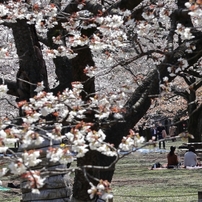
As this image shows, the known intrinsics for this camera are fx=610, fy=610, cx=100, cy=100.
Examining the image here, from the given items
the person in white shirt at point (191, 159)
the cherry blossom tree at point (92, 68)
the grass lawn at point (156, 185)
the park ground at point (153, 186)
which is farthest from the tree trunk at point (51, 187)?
the person in white shirt at point (191, 159)

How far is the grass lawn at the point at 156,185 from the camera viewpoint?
13.5 m

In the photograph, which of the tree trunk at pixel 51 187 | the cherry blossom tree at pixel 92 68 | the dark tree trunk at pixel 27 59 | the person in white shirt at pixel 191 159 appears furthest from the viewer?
the person in white shirt at pixel 191 159

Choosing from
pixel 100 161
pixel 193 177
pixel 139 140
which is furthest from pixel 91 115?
pixel 193 177

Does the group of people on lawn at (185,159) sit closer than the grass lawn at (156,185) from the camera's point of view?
No

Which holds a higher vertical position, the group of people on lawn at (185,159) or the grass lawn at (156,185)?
the group of people on lawn at (185,159)

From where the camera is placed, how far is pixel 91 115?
7.31 meters

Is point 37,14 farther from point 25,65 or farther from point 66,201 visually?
point 66,201

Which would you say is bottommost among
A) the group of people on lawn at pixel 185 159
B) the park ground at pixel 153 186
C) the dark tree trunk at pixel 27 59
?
the park ground at pixel 153 186

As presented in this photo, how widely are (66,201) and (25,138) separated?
122 inches

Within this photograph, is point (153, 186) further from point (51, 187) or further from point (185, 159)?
point (51, 187)

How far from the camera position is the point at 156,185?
52.4 ft

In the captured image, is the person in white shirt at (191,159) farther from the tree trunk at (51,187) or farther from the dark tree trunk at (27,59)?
the tree trunk at (51,187)

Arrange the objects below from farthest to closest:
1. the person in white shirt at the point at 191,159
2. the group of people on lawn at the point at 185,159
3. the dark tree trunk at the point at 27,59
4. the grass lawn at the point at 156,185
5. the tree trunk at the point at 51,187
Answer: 1. the group of people on lawn at the point at 185,159
2. the person in white shirt at the point at 191,159
3. the grass lawn at the point at 156,185
4. the dark tree trunk at the point at 27,59
5. the tree trunk at the point at 51,187

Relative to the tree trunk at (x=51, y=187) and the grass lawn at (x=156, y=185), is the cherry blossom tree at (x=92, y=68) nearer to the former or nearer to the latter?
the tree trunk at (x=51, y=187)
